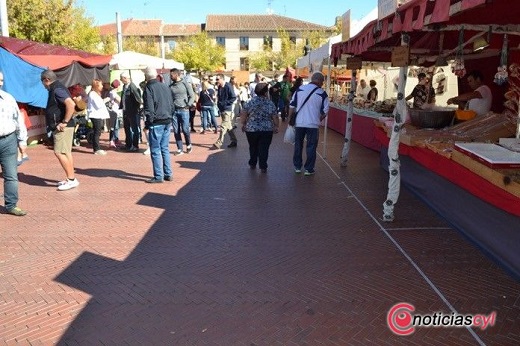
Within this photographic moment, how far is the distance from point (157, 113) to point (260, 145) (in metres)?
2.07

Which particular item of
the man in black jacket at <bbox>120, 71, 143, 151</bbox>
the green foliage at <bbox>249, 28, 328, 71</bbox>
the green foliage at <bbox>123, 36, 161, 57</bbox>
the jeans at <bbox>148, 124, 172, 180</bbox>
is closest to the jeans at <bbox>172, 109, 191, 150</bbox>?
the man in black jacket at <bbox>120, 71, 143, 151</bbox>

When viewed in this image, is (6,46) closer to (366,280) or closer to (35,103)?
(35,103)

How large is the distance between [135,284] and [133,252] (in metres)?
0.77

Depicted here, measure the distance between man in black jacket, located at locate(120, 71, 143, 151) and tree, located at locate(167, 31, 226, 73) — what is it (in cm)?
3501

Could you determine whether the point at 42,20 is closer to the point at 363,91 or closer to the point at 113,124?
the point at 113,124

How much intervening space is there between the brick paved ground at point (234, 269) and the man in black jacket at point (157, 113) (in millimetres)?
698

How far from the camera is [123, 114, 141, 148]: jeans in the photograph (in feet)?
34.0

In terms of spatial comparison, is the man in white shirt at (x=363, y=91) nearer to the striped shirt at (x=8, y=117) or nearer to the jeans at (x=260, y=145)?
the jeans at (x=260, y=145)

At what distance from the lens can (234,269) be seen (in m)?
4.17

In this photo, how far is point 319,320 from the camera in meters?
3.29

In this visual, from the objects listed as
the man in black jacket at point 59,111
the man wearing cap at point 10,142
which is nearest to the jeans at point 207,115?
the man in black jacket at point 59,111

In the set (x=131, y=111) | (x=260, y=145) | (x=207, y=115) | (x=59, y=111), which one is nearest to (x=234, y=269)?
(x=59, y=111)

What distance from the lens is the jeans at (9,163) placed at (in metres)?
5.49

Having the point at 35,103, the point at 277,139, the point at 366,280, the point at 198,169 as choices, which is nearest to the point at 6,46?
the point at 35,103
